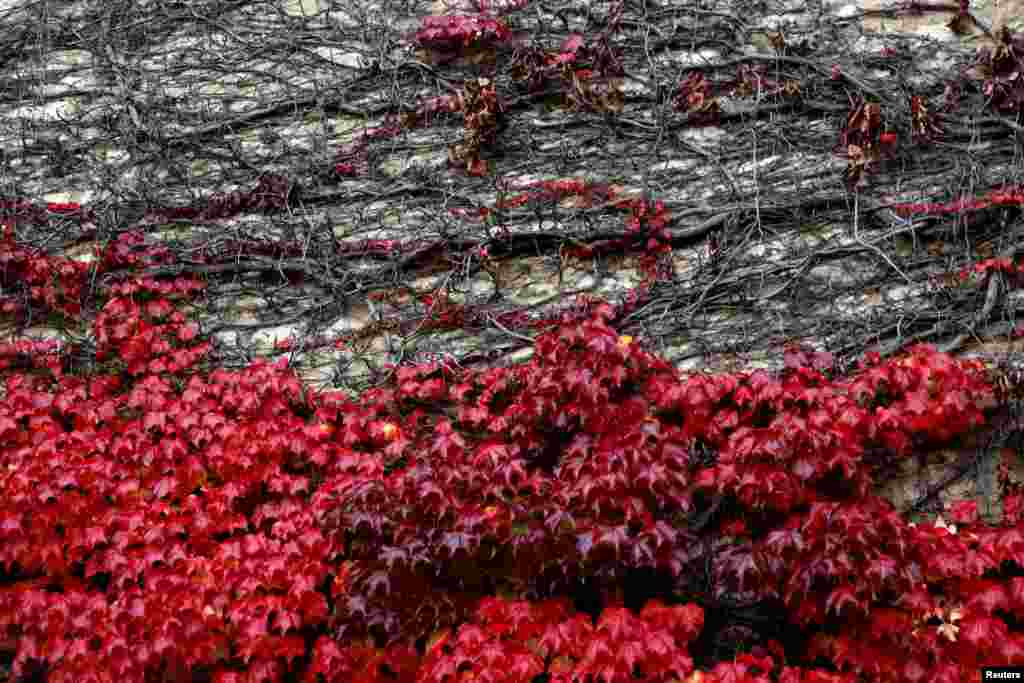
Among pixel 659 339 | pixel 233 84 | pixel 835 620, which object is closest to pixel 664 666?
pixel 835 620

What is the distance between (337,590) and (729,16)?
508cm

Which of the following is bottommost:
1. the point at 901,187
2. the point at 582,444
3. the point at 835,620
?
the point at 835,620

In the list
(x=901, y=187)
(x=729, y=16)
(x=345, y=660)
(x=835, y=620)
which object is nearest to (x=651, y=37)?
(x=729, y=16)

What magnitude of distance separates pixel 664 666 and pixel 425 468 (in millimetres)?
1471

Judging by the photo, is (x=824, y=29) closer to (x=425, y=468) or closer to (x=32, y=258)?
(x=425, y=468)

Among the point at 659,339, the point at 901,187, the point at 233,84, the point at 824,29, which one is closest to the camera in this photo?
the point at 659,339

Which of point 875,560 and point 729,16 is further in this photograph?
point 729,16

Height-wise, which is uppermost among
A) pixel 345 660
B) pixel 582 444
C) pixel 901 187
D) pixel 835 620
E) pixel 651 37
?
pixel 651 37

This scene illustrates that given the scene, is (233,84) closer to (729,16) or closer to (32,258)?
(32,258)

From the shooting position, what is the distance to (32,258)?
6102mm

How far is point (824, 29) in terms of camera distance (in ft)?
21.8

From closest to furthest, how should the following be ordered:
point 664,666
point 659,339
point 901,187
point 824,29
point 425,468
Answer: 1. point 664,666
2. point 425,468
3. point 659,339
4. point 901,187
5. point 824,29

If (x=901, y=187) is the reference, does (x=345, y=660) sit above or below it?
below

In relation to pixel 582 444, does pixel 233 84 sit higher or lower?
higher
